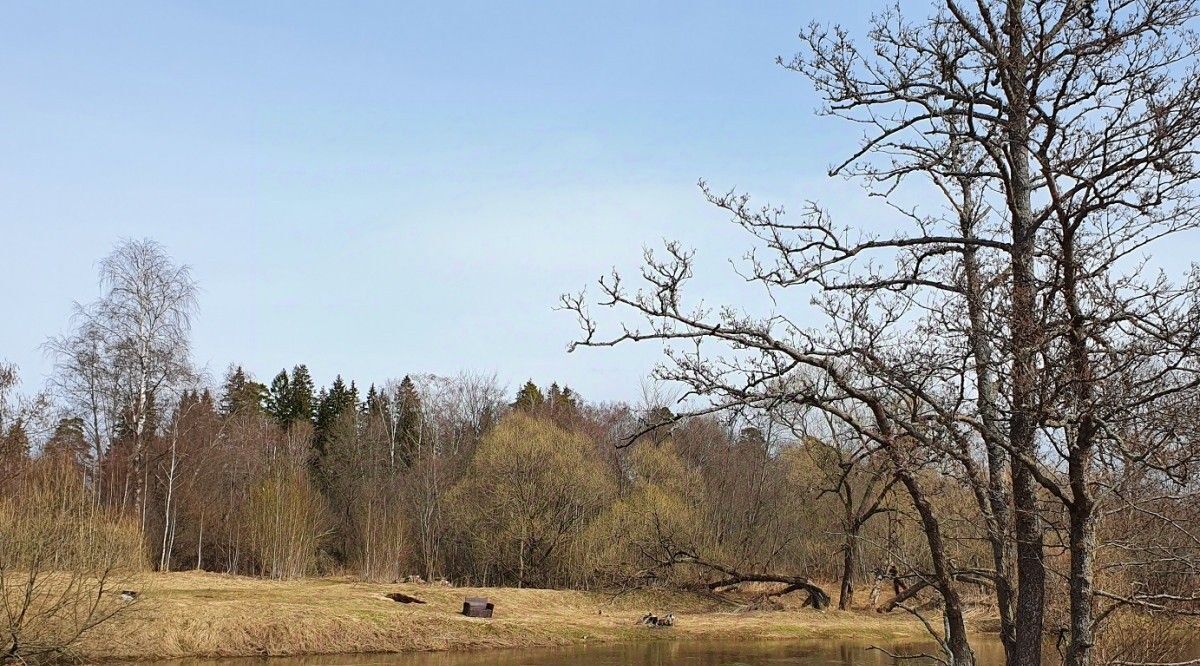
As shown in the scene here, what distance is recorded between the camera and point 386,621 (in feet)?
83.0

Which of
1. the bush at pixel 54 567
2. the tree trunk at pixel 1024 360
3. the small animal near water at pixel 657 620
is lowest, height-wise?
the small animal near water at pixel 657 620

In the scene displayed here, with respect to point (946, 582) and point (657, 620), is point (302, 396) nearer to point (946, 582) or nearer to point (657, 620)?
point (657, 620)

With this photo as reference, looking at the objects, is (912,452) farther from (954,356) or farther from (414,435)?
(414,435)

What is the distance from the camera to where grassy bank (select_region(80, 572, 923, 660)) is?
21.4m

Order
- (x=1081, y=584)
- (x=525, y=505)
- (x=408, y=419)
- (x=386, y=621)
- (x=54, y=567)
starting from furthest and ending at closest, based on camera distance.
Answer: (x=408, y=419), (x=525, y=505), (x=386, y=621), (x=54, y=567), (x=1081, y=584)

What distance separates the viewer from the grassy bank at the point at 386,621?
70.3 feet

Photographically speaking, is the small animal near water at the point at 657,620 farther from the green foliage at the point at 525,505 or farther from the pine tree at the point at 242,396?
the pine tree at the point at 242,396

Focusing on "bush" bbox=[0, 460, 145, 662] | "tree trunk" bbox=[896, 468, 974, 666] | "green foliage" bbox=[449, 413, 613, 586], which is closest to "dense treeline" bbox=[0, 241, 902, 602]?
"green foliage" bbox=[449, 413, 613, 586]

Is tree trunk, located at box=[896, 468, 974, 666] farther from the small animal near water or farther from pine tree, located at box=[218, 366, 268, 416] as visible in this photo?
pine tree, located at box=[218, 366, 268, 416]

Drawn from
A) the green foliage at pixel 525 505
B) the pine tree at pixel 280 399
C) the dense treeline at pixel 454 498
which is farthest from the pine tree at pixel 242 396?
the green foliage at pixel 525 505

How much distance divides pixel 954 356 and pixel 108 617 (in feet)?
53.8

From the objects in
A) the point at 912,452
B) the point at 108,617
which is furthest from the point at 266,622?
the point at 912,452

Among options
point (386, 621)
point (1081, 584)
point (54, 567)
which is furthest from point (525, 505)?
point (1081, 584)

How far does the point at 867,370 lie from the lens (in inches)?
263
